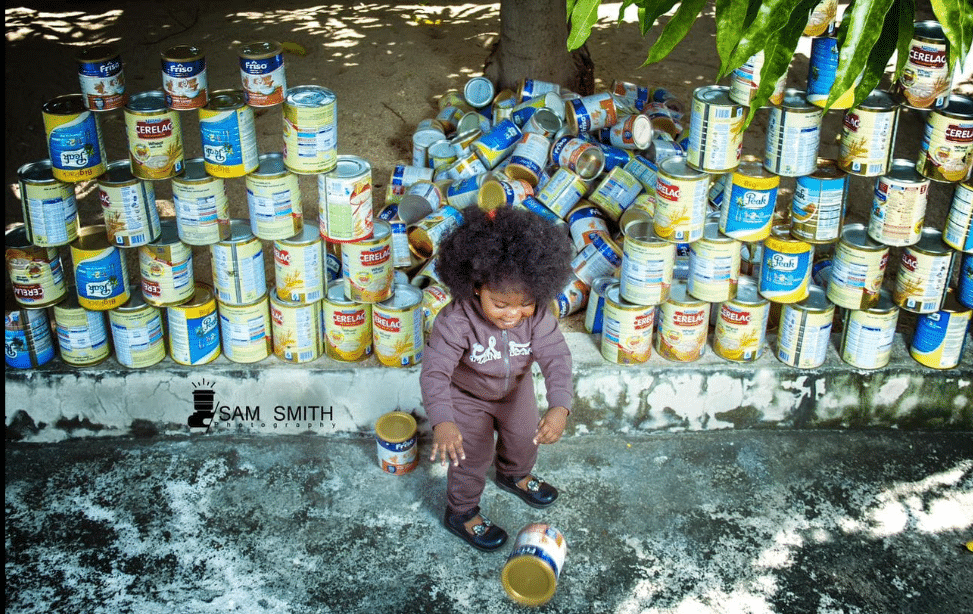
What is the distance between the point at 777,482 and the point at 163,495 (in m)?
2.45

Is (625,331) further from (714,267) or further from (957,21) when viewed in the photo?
(957,21)

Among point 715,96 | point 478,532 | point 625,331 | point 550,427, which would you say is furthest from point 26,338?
point 715,96

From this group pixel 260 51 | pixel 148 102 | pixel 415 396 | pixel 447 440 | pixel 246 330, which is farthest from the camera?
pixel 415 396

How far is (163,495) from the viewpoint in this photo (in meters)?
3.82

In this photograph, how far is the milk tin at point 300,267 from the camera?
12.8ft

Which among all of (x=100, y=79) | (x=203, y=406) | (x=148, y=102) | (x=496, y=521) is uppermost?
(x=100, y=79)

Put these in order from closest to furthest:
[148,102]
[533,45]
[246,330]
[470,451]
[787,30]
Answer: [787,30], [470,451], [148,102], [246,330], [533,45]

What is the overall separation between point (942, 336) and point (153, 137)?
129 inches

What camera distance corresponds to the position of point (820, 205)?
3.85 metres

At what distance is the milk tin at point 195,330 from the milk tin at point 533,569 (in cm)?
162

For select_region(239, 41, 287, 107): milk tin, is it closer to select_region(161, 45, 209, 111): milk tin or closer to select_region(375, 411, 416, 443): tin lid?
select_region(161, 45, 209, 111): milk tin

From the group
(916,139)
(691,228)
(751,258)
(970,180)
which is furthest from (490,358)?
(916,139)

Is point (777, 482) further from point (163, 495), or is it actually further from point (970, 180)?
point (163, 495)

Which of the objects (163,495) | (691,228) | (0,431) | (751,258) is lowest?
(163,495)
